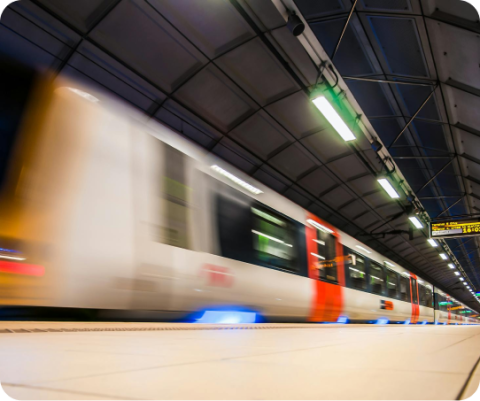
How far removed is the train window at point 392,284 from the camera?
11.3 metres

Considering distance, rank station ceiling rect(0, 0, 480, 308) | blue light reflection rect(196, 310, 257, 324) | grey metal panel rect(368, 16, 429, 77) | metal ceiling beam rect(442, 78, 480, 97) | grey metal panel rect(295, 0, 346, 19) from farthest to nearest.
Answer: metal ceiling beam rect(442, 78, 480, 97) → grey metal panel rect(368, 16, 429, 77) → grey metal panel rect(295, 0, 346, 19) → station ceiling rect(0, 0, 480, 308) → blue light reflection rect(196, 310, 257, 324)

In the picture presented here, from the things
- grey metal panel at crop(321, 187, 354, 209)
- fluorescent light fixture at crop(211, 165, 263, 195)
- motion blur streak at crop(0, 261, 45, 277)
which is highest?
grey metal panel at crop(321, 187, 354, 209)

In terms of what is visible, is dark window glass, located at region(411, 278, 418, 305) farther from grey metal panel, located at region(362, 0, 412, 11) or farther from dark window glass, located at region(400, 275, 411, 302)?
grey metal panel, located at region(362, 0, 412, 11)

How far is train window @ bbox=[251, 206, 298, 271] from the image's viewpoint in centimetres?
570

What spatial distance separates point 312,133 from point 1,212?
876 cm

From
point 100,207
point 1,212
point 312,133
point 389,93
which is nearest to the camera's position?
point 1,212

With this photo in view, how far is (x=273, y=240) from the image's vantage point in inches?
242

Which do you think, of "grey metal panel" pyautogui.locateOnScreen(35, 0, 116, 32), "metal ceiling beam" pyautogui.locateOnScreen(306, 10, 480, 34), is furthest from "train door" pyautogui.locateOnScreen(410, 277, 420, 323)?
"grey metal panel" pyautogui.locateOnScreen(35, 0, 116, 32)

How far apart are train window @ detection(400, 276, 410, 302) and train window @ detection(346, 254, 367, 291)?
156 inches

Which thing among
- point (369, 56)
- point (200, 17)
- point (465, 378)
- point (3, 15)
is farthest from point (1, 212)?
point (369, 56)

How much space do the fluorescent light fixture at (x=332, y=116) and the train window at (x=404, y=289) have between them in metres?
7.54

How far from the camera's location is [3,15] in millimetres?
5867

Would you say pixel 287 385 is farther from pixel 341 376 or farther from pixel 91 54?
pixel 91 54

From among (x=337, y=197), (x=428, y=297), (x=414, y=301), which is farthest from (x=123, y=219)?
(x=428, y=297)
